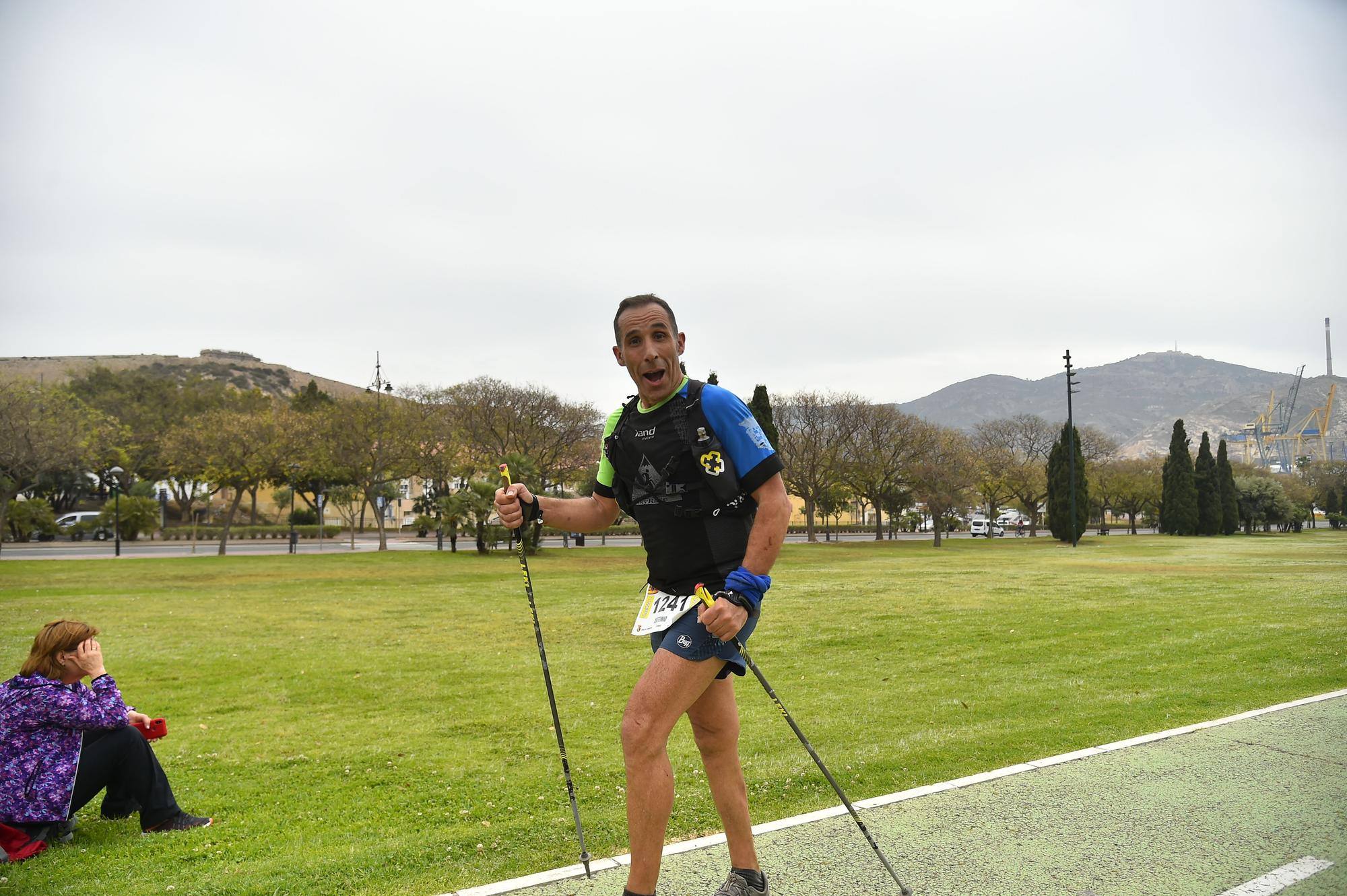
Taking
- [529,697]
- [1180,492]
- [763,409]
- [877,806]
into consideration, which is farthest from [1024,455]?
[877,806]

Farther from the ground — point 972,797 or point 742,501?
point 742,501

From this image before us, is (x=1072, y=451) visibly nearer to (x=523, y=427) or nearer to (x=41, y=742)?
(x=523, y=427)

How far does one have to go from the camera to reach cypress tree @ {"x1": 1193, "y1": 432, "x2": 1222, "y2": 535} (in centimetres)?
6688

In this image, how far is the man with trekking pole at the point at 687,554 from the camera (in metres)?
3.21

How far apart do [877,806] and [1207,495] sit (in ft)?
239

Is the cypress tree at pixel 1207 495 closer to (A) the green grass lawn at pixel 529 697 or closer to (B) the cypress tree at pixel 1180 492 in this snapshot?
(B) the cypress tree at pixel 1180 492

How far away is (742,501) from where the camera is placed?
11.1 ft

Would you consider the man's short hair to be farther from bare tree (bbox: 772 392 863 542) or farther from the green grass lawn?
bare tree (bbox: 772 392 863 542)

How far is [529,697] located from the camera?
915 centimetres

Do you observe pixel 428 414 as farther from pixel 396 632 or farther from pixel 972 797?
pixel 972 797

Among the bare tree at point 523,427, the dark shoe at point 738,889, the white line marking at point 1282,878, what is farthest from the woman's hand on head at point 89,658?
the bare tree at point 523,427

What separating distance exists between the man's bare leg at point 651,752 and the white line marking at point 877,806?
1.12 feet

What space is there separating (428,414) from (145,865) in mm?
51243

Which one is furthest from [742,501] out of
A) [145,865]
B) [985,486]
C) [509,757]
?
[985,486]
